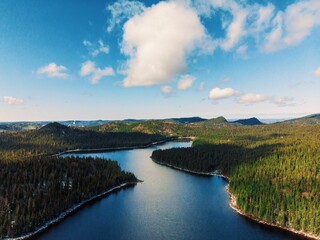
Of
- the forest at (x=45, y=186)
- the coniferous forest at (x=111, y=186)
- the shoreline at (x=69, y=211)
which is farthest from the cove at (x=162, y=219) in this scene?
the forest at (x=45, y=186)

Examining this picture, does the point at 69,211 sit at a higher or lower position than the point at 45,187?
lower

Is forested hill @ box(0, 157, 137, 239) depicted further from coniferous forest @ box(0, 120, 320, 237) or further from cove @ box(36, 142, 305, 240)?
cove @ box(36, 142, 305, 240)

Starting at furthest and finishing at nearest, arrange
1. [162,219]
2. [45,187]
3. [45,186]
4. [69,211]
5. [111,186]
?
[111,186] → [45,186] → [45,187] → [69,211] → [162,219]

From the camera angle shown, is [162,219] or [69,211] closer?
[162,219]

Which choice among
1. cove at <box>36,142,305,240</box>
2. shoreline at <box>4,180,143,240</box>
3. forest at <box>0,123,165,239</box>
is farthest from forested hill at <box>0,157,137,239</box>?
cove at <box>36,142,305,240</box>

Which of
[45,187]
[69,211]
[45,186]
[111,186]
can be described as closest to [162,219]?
[69,211]

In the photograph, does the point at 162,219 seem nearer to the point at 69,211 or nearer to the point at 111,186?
the point at 69,211

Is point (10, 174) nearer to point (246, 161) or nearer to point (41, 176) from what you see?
point (41, 176)

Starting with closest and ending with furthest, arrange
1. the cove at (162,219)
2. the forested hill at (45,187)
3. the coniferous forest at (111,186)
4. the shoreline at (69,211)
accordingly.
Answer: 1. the shoreline at (69,211)
2. the cove at (162,219)
3. the forested hill at (45,187)
4. the coniferous forest at (111,186)

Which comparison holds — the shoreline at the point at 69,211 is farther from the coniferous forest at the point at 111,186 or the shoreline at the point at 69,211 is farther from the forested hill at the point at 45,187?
the coniferous forest at the point at 111,186

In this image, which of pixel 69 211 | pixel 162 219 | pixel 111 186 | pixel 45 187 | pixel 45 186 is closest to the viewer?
pixel 162 219
